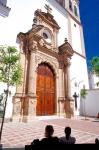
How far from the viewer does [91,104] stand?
15523mm

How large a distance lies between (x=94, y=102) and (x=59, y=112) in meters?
4.49

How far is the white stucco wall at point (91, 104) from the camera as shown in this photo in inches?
599

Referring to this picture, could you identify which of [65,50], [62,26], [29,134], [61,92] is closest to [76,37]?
[62,26]

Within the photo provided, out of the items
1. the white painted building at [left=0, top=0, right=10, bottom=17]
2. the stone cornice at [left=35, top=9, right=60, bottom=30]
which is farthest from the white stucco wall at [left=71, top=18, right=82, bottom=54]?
the white painted building at [left=0, top=0, right=10, bottom=17]

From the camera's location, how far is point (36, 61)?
40.0ft

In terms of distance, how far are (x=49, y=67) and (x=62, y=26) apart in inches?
236

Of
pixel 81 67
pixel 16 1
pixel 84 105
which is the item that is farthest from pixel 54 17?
pixel 84 105

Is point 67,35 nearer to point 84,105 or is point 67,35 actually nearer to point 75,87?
point 75,87

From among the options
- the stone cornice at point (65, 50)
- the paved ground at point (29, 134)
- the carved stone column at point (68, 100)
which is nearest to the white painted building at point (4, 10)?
the stone cornice at point (65, 50)

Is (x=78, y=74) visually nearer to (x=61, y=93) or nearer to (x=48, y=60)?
(x=61, y=93)

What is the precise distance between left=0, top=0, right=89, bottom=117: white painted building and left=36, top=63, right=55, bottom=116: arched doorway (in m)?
2.58

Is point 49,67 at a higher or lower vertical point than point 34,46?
lower

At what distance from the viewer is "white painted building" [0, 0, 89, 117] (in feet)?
37.1

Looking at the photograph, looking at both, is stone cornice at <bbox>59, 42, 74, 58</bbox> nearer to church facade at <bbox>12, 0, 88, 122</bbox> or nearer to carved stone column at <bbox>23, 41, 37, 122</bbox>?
church facade at <bbox>12, 0, 88, 122</bbox>
